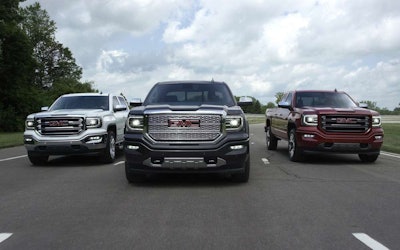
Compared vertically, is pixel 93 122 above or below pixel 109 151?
above

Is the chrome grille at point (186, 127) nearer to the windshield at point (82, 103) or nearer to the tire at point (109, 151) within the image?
the tire at point (109, 151)

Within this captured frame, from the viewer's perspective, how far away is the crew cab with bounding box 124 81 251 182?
27.2ft

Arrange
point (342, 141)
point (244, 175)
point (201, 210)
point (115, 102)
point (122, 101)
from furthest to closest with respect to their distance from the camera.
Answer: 1. point (122, 101)
2. point (115, 102)
3. point (342, 141)
4. point (244, 175)
5. point (201, 210)

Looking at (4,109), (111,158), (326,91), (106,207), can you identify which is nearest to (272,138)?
(326,91)

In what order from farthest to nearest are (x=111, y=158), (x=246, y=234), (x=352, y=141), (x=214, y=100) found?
(x=111, y=158) < (x=352, y=141) < (x=214, y=100) < (x=246, y=234)

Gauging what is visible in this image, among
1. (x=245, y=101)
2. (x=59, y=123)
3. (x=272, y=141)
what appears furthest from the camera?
(x=272, y=141)

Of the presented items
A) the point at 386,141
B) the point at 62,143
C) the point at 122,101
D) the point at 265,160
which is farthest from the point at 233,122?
A: the point at 386,141

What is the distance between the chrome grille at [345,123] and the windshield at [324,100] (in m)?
1.24

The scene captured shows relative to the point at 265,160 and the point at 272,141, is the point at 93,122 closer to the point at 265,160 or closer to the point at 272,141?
the point at 265,160

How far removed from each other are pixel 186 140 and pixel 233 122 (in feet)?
2.86

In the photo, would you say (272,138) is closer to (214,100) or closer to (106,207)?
(214,100)

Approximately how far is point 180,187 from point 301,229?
3234 mm

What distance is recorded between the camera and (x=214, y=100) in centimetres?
979

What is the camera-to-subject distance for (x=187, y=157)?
8.25 metres
